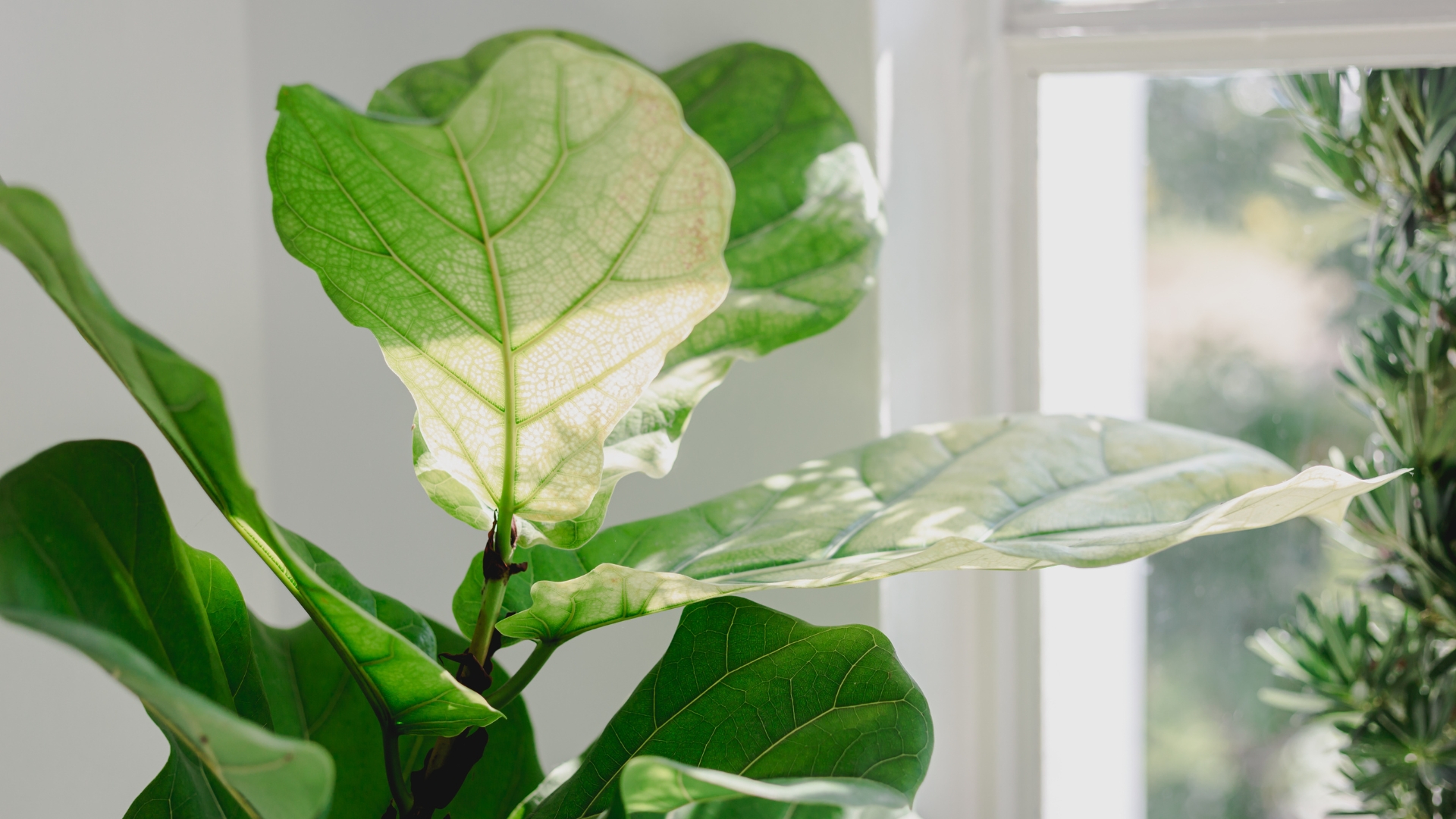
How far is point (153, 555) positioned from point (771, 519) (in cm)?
35

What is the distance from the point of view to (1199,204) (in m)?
1.08

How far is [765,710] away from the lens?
510 millimetres

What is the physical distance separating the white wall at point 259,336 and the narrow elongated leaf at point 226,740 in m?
0.50

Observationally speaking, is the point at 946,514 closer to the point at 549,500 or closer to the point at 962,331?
the point at 549,500

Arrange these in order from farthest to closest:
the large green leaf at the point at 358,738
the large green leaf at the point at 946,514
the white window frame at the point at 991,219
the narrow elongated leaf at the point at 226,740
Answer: the white window frame at the point at 991,219
the large green leaf at the point at 358,738
the large green leaf at the point at 946,514
the narrow elongated leaf at the point at 226,740

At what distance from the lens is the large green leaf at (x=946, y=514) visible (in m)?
0.45

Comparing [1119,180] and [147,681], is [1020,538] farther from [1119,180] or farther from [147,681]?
[1119,180]

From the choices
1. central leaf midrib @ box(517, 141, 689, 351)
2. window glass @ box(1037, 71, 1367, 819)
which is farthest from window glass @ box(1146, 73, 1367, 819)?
central leaf midrib @ box(517, 141, 689, 351)

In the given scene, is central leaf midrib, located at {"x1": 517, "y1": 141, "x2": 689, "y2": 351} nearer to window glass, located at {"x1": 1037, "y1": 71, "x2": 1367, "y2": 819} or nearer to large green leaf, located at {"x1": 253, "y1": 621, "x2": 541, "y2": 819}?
large green leaf, located at {"x1": 253, "y1": 621, "x2": 541, "y2": 819}

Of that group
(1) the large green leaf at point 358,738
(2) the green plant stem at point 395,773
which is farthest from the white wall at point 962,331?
(2) the green plant stem at point 395,773

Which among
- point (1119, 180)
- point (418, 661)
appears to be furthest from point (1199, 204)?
point (418, 661)

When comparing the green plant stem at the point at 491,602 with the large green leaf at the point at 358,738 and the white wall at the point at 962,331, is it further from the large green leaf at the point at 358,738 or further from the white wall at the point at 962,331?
the white wall at the point at 962,331

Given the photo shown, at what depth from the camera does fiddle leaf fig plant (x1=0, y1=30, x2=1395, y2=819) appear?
354mm

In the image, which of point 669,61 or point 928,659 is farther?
point 928,659
